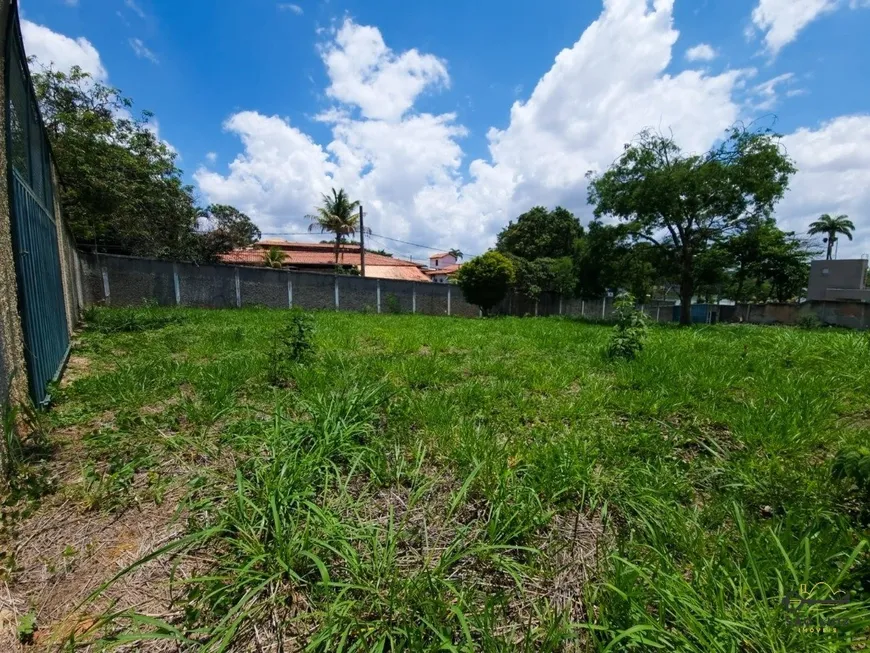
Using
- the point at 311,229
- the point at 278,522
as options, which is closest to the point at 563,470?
the point at 278,522

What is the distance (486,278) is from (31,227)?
14.8 m

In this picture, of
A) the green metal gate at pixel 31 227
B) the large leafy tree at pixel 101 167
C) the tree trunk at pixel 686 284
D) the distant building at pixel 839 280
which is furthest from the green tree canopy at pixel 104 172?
the distant building at pixel 839 280

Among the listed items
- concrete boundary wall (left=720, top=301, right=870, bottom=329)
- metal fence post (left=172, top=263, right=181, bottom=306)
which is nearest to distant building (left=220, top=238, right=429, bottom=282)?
metal fence post (left=172, top=263, right=181, bottom=306)

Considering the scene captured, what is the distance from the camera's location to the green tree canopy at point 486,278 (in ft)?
54.9

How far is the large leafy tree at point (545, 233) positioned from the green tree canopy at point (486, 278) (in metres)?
10.7

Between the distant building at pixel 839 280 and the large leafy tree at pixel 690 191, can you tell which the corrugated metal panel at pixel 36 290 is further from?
the distant building at pixel 839 280

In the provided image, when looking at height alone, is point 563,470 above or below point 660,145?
below

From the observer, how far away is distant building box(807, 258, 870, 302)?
21.4 m

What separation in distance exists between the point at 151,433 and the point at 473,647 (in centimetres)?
227

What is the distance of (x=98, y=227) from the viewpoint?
1000 centimetres

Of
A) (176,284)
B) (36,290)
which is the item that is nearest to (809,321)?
(36,290)

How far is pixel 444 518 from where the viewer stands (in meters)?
1.71

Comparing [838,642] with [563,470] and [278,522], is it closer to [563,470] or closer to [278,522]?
→ [563,470]

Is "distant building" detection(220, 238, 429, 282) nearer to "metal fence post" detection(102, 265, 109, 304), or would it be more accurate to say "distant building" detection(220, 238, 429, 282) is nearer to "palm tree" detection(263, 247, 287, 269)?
"palm tree" detection(263, 247, 287, 269)
